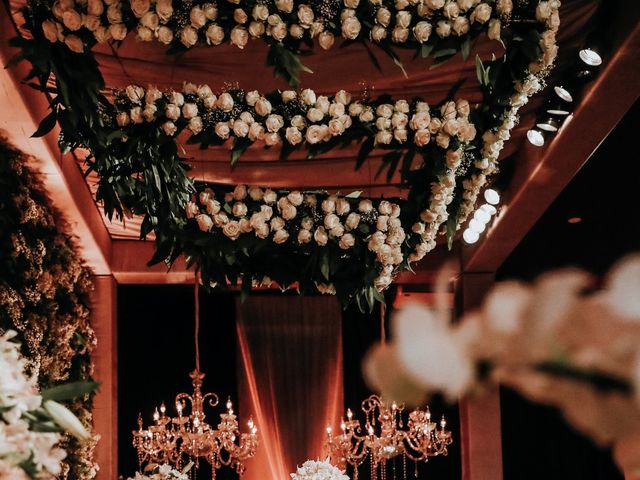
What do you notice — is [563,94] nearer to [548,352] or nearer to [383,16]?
[383,16]

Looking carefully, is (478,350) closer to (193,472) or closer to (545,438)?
(193,472)

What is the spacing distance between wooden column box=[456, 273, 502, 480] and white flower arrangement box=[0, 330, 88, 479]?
643 cm

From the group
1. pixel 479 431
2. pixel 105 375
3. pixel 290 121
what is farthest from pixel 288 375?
pixel 290 121

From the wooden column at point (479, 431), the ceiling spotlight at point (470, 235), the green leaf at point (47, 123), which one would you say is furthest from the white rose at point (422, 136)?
the wooden column at point (479, 431)

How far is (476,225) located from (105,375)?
11.0 feet

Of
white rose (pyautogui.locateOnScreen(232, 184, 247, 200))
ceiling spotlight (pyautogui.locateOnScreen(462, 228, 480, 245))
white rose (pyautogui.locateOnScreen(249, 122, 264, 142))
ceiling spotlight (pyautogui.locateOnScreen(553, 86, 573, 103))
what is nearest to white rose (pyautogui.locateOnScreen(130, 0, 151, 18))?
white rose (pyautogui.locateOnScreen(249, 122, 264, 142))

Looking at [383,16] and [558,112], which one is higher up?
[558,112]

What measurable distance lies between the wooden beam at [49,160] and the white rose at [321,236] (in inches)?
52.2

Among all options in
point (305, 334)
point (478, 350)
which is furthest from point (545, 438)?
point (478, 350)

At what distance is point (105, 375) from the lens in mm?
7191

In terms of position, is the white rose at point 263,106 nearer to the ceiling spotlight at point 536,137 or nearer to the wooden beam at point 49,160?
the wooden beam at point 49,160

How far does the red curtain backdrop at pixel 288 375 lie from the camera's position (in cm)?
931

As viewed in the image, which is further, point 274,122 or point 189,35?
point 274,122

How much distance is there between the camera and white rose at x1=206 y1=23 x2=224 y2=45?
8.07ft
